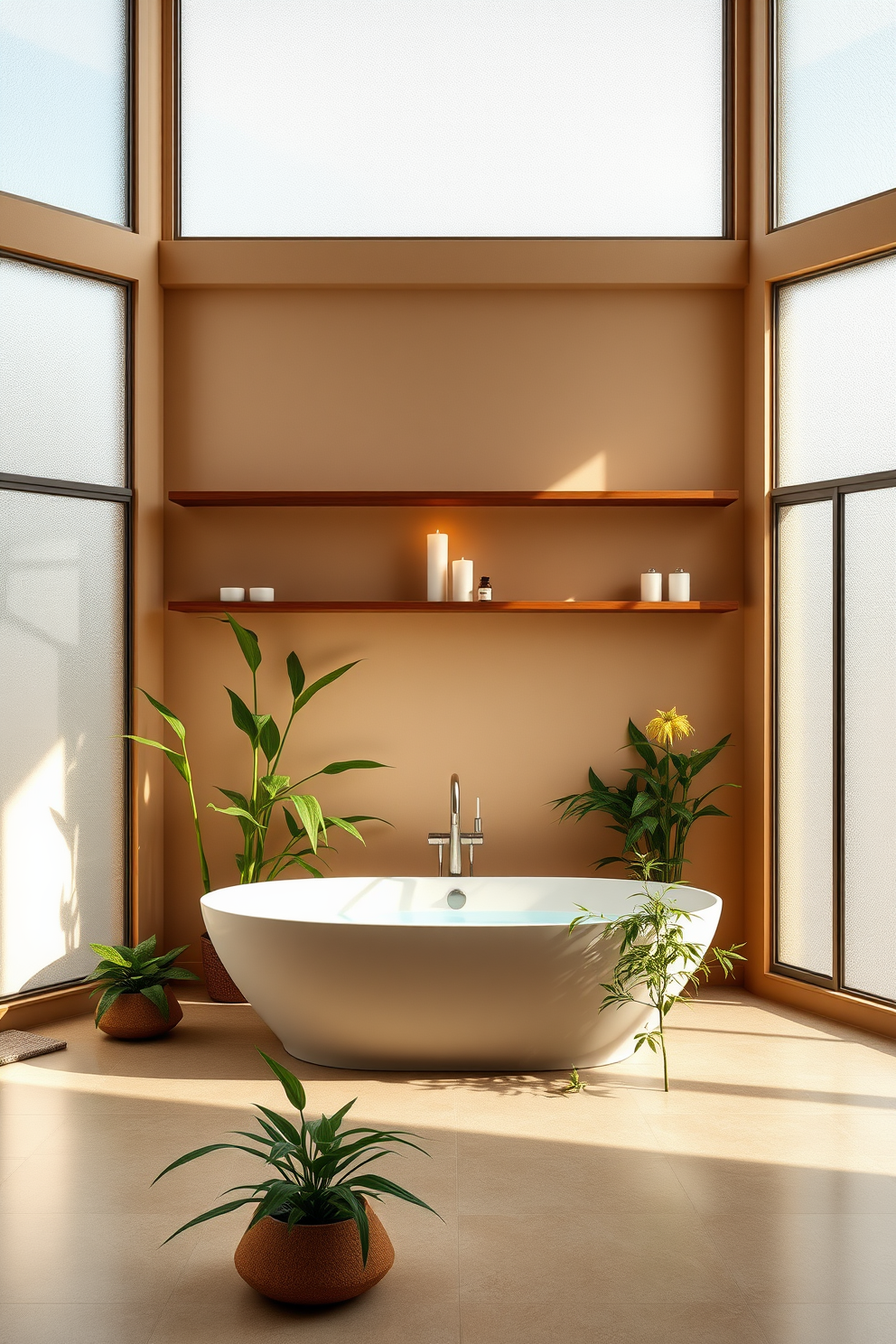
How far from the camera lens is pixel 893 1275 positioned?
214cm

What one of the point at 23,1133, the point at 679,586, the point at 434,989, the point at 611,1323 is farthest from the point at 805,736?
the point at 23,1133

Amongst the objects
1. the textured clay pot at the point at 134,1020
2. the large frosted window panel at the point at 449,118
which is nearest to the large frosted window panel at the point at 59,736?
the textured clay pot at the point at 134,1020

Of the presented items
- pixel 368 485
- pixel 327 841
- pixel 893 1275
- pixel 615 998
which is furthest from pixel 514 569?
pixel 893 1275

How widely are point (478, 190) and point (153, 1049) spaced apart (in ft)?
11.1

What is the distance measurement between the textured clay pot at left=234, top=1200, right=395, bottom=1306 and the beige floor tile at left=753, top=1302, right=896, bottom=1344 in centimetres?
72

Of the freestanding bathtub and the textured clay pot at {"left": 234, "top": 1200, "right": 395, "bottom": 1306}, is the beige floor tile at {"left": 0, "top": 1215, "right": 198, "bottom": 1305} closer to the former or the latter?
the textured clay pot at {"left": 234, "top": 1200, "right": 395, "bottom": 1306}

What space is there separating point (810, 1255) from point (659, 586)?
2.49 meters

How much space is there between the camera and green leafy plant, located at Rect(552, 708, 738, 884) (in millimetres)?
4086

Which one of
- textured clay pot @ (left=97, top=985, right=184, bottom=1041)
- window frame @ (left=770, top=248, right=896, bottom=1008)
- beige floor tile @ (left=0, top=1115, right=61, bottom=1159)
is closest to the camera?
beige floor tile @ (left=0, top=1115, right=61, bottom=1159)

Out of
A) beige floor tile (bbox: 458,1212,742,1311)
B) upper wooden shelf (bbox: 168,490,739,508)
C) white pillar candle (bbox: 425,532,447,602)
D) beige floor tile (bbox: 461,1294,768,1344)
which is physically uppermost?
upper wooden shelf (bbox: 168,490,739,508)

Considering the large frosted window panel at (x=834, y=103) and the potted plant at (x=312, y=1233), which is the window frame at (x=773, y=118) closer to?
the large frosted window panel at (x=834, y=103)

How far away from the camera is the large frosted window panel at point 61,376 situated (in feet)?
12.4

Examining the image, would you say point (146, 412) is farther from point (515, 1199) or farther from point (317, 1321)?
point (317, 1321)

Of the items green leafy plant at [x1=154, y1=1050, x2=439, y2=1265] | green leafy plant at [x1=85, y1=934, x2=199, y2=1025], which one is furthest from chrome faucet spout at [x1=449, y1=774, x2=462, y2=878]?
green leafy plant at [x1=154, y1=1050, x2=439, y2=1265]
